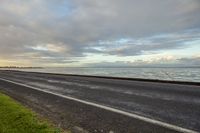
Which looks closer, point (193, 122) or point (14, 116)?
point (193, 122)

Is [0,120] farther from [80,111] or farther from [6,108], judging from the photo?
[80,111]

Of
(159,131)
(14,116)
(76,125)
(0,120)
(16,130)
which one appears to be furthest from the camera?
(14,116)

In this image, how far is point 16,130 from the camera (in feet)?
17.4

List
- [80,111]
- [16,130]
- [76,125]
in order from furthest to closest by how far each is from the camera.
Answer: [80,111] < [76,125] < [16,130]

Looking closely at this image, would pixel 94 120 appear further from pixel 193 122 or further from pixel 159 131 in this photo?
pixel 193 122

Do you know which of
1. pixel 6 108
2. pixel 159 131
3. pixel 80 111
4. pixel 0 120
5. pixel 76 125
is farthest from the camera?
pixel 6 108

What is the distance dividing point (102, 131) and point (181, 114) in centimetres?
258

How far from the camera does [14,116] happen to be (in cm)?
684

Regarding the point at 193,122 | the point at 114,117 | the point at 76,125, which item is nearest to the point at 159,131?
the point at 193,122

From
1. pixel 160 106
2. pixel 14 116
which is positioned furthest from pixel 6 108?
pixel 160 106

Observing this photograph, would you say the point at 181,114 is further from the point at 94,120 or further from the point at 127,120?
the point at 94,120

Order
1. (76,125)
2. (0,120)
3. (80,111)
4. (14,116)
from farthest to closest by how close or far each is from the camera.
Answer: (80,111) < (14,116) < (0,120) < (76,125)

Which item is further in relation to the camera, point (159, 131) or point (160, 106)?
point (160, 106)

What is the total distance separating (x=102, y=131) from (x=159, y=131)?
125 cm
